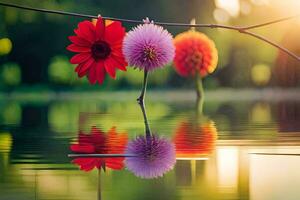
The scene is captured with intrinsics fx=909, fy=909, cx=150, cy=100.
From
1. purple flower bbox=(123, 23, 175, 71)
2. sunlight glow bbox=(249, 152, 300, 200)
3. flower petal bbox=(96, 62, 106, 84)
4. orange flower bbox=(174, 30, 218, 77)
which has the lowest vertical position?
sunlight glow bbox=(249, 152, 300, 200)

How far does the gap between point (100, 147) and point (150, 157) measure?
0.32 metres

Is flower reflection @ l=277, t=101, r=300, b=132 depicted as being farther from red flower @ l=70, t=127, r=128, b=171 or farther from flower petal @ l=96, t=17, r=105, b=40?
flower petal @ l=96, t=17, r=105, b=40

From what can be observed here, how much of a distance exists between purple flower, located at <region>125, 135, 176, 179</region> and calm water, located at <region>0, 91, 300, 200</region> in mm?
25

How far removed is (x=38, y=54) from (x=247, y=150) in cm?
391

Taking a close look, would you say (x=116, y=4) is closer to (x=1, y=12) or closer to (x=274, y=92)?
(x=1, y=12)

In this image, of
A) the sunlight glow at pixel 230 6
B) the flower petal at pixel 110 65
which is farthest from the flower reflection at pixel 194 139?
the sunlight glow at pixel 230 6

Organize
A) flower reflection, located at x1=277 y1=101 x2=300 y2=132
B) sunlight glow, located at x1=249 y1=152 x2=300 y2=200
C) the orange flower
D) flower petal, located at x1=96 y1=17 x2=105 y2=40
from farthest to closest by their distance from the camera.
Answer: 1. the orange flower
2. flower reflection, located at x1=277 y1=101 x2=300 y2=132
3. flower petal, located at x1=96 y1=17 x2=105 y2=40
4. sunlight glow, located at x1=249 y1=152 x2=300 y2=200

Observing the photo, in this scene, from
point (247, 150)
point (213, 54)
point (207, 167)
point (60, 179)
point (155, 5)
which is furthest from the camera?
point (155, 5)

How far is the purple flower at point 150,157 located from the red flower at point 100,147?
28 millimetres

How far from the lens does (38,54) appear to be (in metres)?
6.12

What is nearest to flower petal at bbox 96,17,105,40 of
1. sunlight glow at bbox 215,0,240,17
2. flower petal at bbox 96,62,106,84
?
flower petal at bbox 96,62,106,84

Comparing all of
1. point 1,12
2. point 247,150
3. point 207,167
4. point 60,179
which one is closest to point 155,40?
point 247,150

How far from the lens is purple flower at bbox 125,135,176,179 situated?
6.24 ft

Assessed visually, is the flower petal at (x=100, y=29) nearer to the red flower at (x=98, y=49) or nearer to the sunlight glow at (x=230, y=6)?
the red flower at (x=98, y=49)
